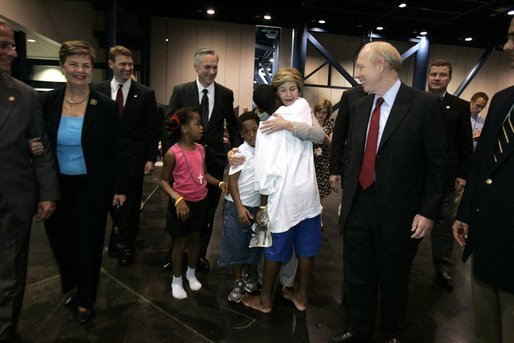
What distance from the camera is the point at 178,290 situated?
255 centimetres

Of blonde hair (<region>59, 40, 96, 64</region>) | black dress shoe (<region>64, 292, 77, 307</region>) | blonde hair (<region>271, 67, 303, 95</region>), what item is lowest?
black dress shoe (<region>64, 292, 77, 307</region>)

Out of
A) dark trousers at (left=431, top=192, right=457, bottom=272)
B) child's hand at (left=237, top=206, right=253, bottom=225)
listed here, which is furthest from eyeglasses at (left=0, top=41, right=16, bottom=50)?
dark trousers at (left=431, top=192, right=457, bottom=272)

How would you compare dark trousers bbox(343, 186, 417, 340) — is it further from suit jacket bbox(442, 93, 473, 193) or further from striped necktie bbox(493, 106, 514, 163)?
suit jacket bbox(442, 93, 473, 193)

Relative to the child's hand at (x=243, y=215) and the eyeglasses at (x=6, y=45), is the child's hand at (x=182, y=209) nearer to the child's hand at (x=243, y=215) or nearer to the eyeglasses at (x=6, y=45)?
the child's hand at (x=243, y=215)

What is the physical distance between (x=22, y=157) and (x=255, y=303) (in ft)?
5.36

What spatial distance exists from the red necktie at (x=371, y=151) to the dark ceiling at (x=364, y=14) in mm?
7417

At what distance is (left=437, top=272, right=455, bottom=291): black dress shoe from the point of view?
2.89 metres

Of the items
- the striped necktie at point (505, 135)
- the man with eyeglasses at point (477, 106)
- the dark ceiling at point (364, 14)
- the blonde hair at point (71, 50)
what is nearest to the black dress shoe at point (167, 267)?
the blonde hair at point (71, 50)

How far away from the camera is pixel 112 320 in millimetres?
2240

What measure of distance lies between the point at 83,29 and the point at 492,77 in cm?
1216

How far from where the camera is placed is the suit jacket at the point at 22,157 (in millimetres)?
1779

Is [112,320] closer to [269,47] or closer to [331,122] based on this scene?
[331,122]

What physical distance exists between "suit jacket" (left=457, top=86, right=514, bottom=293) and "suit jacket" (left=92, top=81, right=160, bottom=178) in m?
2.39

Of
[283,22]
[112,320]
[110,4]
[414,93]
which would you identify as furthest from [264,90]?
[283,22]
